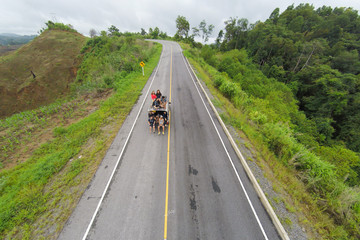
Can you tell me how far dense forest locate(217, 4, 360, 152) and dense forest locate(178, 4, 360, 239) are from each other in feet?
0.38

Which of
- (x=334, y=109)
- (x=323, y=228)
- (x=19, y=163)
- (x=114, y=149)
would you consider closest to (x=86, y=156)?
(x=114, y=149)

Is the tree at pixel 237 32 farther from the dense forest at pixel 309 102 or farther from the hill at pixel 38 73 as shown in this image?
the hill at pixel 38 73

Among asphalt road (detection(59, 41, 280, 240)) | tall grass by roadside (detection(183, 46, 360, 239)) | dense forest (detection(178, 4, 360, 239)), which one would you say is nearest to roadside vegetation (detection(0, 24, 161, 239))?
asphalt road (detection(59, 41, 280, 240))

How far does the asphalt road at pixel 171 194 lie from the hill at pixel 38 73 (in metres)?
34.0

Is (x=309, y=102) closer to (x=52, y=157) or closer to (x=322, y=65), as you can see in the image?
(x=322, y=65)

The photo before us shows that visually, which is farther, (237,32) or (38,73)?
(237,32)

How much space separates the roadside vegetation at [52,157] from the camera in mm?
5164

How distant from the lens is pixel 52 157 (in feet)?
25.0

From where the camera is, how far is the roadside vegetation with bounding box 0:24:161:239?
16.9ft

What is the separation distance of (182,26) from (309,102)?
193ft

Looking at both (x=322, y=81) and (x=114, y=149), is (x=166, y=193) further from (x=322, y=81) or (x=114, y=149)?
(x=322, y=81)

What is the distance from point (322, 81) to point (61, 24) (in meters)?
80.3

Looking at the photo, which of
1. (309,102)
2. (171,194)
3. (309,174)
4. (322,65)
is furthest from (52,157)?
(322,65)

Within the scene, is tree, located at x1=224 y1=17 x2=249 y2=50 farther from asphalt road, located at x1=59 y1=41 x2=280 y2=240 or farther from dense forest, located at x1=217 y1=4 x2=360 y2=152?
asphalt road, located at x1=59 y1=41 x2=280 y2=240
